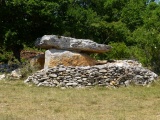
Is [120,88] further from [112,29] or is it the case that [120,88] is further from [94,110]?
[112,29]

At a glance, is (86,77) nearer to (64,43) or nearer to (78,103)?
(64,43)

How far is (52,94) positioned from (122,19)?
1734 centimetres

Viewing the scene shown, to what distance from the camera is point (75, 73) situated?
43.7 ft

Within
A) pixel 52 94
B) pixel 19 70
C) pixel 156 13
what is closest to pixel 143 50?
pixel 156 13

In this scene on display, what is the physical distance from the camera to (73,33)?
2106 centimetres

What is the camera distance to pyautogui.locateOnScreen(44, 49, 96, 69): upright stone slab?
571 inches

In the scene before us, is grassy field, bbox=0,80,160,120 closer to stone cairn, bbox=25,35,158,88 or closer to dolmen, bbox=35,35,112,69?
stone cairn, bbox=25,35,158,88

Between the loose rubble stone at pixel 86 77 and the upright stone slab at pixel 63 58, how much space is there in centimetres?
84

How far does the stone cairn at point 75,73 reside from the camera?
43.6 feet

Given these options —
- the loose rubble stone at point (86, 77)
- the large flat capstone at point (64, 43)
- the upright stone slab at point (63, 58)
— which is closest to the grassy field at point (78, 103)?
the loose rubble stone at point (86, 77)

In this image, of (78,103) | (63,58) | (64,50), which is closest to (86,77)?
(63,58)

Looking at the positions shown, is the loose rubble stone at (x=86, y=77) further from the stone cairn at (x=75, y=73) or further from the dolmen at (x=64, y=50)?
the dolmen at (x=64, y=50)

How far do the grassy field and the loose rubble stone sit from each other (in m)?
0.52

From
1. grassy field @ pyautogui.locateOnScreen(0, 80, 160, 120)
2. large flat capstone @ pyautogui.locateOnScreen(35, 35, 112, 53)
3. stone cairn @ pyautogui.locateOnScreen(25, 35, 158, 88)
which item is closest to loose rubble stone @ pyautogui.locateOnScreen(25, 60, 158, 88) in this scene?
stone cairn @ pyautogui.locateOnScreen(25, 35, 158, 88)
